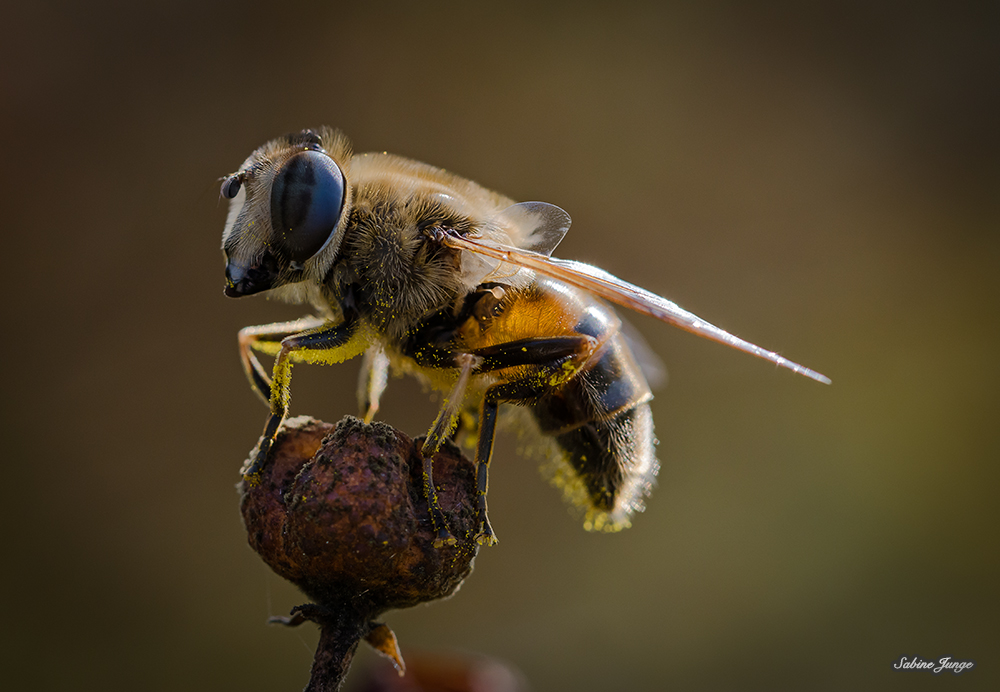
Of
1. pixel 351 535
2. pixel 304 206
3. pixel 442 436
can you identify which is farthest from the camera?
pixel 304 206

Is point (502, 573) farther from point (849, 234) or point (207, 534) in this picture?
point (849, 234)

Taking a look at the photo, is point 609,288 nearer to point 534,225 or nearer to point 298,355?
point 534,225

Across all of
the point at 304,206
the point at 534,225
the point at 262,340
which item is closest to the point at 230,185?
the point at 304,206

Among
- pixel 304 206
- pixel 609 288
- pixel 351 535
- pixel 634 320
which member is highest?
pixel 304 206

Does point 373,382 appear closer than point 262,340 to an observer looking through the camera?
No

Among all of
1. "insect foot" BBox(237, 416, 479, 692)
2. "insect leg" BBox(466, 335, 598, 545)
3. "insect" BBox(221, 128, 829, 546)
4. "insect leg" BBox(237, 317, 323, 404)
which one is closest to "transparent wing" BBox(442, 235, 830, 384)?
"insect" BBox(221, 128, 829, 546)

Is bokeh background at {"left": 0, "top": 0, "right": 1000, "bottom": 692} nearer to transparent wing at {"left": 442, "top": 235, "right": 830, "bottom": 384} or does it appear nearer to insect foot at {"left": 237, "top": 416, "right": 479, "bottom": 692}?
transparent wing at {"left": 442, "top": 235, "right": 830, "bottom": 384}

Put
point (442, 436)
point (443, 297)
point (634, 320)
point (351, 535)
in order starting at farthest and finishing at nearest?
point (634, 320) → point (443, 297) → point (442, 436) → point (351, 535)

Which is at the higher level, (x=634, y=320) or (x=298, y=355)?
(x=298, y=355)
